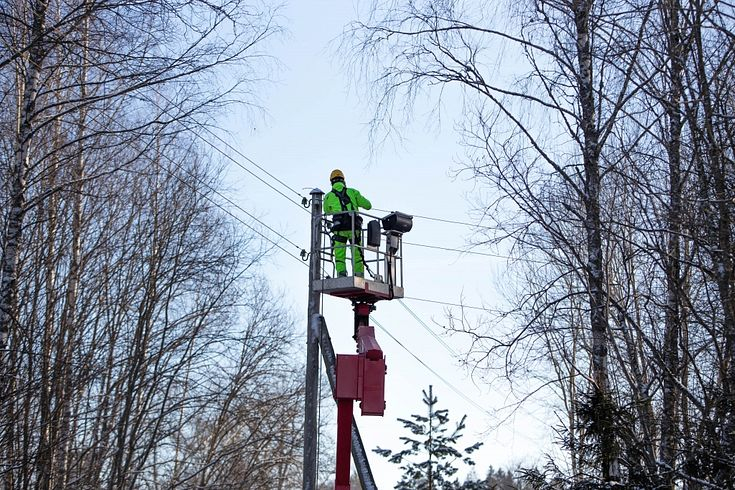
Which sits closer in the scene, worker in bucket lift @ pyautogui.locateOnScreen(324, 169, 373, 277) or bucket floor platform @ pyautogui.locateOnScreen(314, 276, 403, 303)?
bucket floor platform @ pyautogui.locateOnScreen(314, 276, 403, 303)

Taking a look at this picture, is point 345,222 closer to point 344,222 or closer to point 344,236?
point 344,222

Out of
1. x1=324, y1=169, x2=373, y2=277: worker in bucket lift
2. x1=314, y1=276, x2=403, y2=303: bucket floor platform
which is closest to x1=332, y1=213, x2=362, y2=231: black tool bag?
x1=324, y1=169, x2=373, y2=277: worker in bucket lift

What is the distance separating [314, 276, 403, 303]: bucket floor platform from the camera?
40.9 ft

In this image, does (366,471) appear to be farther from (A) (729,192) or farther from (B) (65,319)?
(B) (65,319)

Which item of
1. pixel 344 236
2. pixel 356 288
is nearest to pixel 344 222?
pixel 344 236

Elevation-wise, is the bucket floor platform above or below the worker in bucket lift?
below

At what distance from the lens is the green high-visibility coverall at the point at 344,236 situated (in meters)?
12.6

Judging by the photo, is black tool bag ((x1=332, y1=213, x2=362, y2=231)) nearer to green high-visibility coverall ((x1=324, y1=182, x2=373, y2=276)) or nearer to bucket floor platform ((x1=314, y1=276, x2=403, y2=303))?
green high-visibility coverall ((x1=324, y1=182, x2=373, y2=276))

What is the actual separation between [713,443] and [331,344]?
633 centimetres

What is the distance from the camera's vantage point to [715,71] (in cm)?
852

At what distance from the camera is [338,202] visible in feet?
42.5

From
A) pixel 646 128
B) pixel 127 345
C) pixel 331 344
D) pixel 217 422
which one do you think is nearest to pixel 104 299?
pixel 127 345

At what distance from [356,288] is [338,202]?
1.25 metres

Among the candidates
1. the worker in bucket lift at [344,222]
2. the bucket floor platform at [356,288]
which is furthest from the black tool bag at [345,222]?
the bucket floor platform at [356,288]
